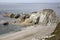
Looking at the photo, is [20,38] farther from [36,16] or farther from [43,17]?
[36,16]

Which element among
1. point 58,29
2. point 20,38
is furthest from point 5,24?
point 58,29

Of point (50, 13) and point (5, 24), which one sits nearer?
point (50, 13)

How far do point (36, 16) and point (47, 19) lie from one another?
2155 mm

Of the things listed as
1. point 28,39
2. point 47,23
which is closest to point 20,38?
point 28,39

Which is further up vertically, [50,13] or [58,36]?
[58,36]

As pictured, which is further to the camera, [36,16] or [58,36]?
[36,16]

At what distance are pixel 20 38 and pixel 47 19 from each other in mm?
7404

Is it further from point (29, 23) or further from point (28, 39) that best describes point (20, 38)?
point (29, 23)

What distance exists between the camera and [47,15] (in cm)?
1886

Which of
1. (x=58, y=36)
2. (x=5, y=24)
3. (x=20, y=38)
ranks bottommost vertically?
(x=5, y=24)

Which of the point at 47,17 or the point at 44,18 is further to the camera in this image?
the point at 47,17

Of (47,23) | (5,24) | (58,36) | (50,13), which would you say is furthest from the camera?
(5,24)

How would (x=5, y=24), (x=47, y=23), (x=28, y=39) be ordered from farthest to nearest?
(x=5, y=24), (x=47, y=23), (x=28, y=39)

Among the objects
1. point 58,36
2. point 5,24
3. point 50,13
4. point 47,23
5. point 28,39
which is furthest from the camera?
point 5,24
